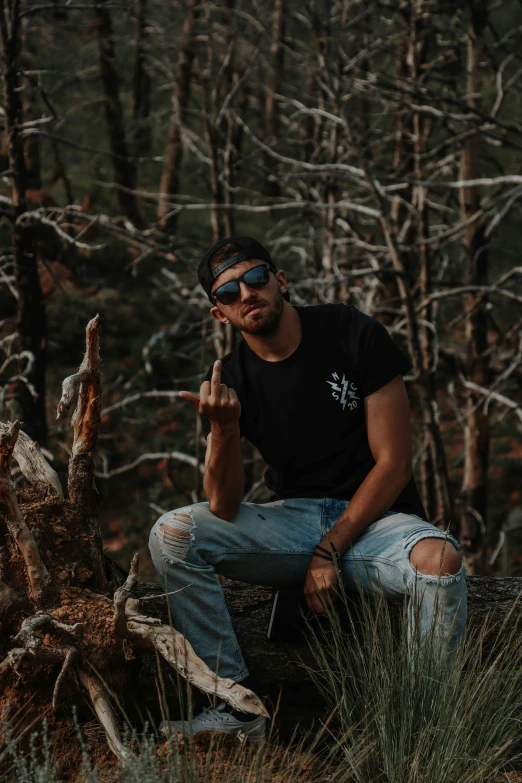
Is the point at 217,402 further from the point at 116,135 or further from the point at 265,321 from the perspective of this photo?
the point at 116,135

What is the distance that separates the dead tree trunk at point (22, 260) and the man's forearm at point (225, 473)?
3.00 meters

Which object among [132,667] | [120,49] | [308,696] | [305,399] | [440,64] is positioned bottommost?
[308,696]

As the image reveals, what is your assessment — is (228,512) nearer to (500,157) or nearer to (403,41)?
(403,41)

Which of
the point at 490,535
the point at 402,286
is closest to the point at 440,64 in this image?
the point at 402,286

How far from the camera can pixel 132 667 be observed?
3.53m

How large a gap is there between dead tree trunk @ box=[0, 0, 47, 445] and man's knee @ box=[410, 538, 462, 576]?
3.62m

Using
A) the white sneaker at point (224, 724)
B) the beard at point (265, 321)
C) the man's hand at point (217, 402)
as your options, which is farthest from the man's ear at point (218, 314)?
the white sneaker at point (224, 724)

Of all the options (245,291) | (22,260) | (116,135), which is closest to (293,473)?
(245,291)

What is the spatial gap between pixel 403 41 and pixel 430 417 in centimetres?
359

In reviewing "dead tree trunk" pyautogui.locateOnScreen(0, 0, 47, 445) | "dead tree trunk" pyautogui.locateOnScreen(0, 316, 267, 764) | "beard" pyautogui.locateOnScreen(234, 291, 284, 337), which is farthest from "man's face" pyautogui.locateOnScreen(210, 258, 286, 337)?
"dead tree trunk" pyautogui.locateOnScreen(0, 0, 47, 445)

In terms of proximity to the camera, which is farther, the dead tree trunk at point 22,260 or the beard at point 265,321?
the dead tree trunk at point 22,260

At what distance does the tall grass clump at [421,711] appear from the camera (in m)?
2.83

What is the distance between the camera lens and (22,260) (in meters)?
6.67

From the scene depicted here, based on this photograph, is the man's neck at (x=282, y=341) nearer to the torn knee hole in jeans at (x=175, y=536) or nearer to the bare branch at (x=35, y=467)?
the torn knee hole in jeans at (x=175, y=536)
